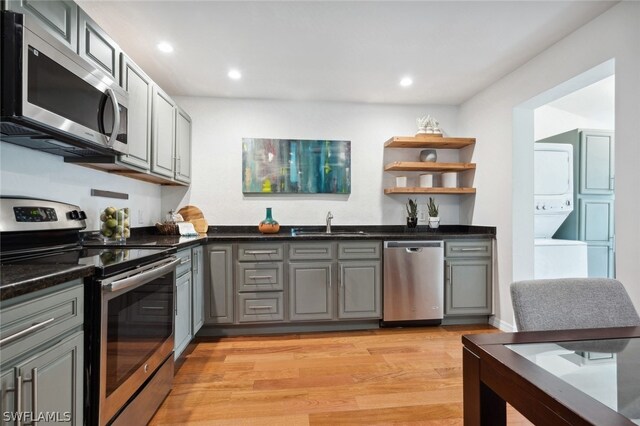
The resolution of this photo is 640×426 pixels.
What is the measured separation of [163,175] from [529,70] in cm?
332

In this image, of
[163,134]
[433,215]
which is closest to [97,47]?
[163,134]

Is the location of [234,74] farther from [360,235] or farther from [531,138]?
[531,138]

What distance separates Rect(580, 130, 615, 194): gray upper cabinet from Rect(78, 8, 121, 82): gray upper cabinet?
14.9ft

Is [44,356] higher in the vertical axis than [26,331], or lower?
lower

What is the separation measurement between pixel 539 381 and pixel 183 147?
11.0 ft

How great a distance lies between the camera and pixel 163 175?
2768mm

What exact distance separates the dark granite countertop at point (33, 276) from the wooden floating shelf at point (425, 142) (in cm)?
308

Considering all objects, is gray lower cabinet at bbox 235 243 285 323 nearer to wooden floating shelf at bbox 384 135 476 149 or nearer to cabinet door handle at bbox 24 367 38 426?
wooden floating shelf at bbox 384 135 476 149

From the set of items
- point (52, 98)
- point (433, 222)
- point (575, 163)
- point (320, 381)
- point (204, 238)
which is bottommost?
point (320, 381)

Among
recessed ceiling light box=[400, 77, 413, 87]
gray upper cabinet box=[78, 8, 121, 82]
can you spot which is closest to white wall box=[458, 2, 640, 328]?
recessed ceiling light box=[400, 77, 413, 87]

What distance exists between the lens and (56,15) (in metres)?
1.49

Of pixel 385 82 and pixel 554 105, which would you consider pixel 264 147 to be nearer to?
pixel 385 82

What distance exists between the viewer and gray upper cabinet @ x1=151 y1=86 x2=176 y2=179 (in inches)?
102

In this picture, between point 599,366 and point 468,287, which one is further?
point 468,287
